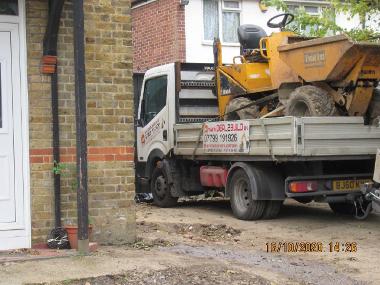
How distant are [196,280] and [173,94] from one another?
6454 mm

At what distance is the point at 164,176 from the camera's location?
42.5ft

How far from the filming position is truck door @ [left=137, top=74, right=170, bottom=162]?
502 inches

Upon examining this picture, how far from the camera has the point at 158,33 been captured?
1930 cm

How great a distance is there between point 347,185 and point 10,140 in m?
5.16

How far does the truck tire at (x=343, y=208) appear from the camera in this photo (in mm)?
11061

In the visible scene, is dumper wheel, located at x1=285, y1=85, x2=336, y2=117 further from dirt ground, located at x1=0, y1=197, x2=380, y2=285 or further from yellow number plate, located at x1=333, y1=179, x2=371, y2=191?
dirt ground, located at x1=0, y1=197, x2=380, y2=285

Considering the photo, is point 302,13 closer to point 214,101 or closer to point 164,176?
point 214,101

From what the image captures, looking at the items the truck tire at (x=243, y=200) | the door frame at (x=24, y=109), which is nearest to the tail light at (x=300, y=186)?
the truck tire at (x=243, y=200)

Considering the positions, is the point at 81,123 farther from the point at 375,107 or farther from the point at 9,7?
the point at 375,107

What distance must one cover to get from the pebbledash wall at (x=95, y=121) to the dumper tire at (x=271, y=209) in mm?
3356

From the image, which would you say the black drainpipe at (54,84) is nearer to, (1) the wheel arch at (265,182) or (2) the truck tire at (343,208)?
(1) the wheel arch at (265,182)

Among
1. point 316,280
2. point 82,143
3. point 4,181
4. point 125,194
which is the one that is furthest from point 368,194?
point 4,181

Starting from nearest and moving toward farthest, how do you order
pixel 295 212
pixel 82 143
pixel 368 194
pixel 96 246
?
pixel 82 143
pixel 96 246
pixel 368 194
pixel 295 212
